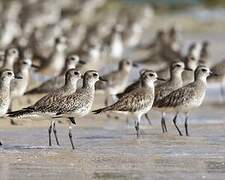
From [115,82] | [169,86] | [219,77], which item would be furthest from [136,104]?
[219,77]

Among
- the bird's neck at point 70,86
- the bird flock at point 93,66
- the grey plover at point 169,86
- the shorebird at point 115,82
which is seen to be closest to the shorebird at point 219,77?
the bird flock at point 93,66

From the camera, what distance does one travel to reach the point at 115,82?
17906 millimetres

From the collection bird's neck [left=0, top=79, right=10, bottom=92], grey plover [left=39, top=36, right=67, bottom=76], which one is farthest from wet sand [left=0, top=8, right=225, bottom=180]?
grey plover [left=39, top=36, right=67, bottom=76]

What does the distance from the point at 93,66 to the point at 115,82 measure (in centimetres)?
490

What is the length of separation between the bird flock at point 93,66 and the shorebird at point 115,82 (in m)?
0.02

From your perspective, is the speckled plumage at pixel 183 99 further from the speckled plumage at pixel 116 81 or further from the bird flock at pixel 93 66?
the speckled plumage at pixel 116 81

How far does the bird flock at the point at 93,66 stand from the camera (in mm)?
13375

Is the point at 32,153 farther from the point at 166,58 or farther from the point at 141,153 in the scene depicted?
the point at 166,58

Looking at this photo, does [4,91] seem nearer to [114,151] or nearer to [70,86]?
[70,86]

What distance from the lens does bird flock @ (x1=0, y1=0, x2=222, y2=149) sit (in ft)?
43.9

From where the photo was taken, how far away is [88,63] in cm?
2245

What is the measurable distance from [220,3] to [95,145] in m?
32.8

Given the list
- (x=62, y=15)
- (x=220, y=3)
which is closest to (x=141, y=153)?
(x=62, y=15)

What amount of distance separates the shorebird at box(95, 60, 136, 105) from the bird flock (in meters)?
0.02
